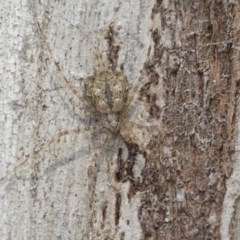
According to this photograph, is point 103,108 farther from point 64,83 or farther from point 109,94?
point 64,83

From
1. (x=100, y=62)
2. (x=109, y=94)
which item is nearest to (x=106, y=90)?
(x=109, y=94)

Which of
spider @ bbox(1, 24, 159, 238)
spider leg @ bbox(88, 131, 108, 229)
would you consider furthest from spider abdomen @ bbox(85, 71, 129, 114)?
spider leg @ bbox(88, 131, 108, 229)

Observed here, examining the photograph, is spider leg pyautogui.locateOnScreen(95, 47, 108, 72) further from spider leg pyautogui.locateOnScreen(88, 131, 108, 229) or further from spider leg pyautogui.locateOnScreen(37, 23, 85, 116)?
spider leg pyautogui.locateOnScreen(88, 131, 108, 229)

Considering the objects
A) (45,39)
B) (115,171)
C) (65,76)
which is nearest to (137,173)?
(115,171)

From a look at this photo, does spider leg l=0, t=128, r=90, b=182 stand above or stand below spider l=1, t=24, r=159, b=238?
below


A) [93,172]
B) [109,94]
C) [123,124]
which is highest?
[109,94]

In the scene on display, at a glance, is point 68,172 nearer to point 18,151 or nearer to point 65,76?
point 18,151

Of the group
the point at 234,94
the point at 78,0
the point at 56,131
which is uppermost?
the point at 78,0
